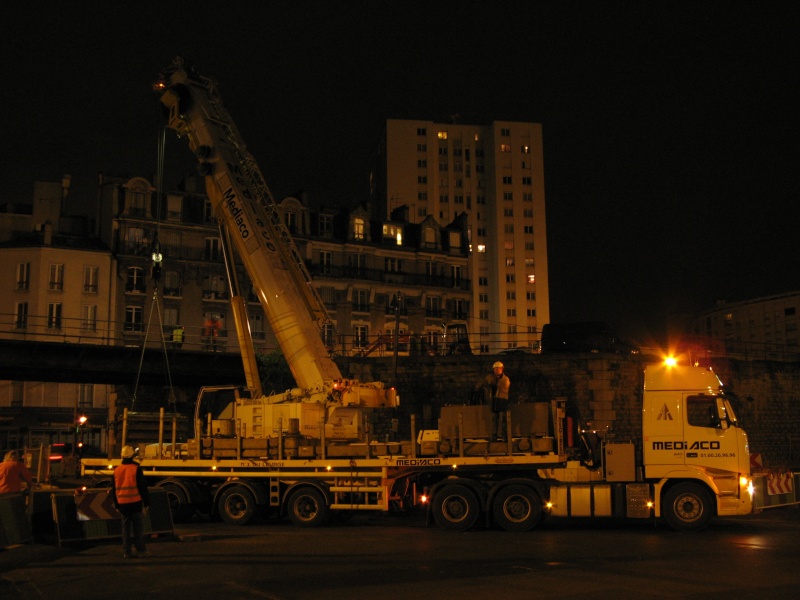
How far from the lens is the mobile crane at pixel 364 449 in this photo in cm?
1872

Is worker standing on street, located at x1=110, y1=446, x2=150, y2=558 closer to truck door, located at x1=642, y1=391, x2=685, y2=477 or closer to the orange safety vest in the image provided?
the orange safety vest

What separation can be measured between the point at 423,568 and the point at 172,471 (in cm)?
987

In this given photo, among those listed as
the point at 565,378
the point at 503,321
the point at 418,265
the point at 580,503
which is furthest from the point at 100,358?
the point at 503,321

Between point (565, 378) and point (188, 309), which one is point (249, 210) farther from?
point (188, 309)

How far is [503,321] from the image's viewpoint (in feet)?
368

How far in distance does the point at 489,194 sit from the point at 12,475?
104 meters

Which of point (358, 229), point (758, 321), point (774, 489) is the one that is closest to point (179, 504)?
point (774, 489)

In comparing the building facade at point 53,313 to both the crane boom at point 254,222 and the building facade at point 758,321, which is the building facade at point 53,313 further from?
the building facade at point 758,321

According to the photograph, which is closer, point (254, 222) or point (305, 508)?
point (305, 508)

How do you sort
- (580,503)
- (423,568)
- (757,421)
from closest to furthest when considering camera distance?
1. (423,568)
2. (580,503)
3. (757,421)

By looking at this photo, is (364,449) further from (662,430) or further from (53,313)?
(53,313)

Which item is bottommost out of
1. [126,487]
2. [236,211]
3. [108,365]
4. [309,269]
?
[126,487]

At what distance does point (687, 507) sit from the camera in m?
18.6

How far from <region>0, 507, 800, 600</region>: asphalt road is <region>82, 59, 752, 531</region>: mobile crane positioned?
709 mm
